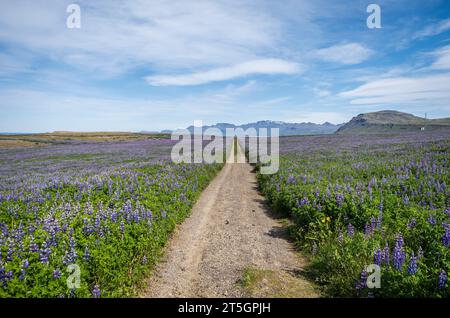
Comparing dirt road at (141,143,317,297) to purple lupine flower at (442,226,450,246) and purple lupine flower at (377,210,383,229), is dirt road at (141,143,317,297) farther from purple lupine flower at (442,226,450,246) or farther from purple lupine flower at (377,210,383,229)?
purple lupine flower at (442,226,450,246)

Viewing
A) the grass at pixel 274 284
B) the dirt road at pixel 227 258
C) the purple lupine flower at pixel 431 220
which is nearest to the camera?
the grass at pixel 274 284

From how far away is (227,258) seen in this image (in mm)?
8359

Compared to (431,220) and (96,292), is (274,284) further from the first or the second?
(431,220)

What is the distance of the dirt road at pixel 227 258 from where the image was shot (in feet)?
21.7

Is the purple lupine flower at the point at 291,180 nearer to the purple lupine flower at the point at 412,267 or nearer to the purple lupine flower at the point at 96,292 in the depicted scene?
the purple lupine flower at the point at 412,267

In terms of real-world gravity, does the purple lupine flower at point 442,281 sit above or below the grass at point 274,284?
above

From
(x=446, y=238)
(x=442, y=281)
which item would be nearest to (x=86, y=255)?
(x=442, y=281)

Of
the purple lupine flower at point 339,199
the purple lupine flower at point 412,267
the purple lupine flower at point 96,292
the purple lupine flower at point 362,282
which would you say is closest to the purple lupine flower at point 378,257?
the purple lupine flower at point 362,282

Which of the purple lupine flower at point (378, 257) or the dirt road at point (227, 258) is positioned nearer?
the purple lupine flower at point (378, 257)

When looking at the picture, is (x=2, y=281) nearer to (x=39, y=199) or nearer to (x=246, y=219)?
(x=39, y=199)

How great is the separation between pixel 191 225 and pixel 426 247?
25.9 ft

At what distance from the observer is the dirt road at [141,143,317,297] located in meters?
6.60

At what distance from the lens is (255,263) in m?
7.98
